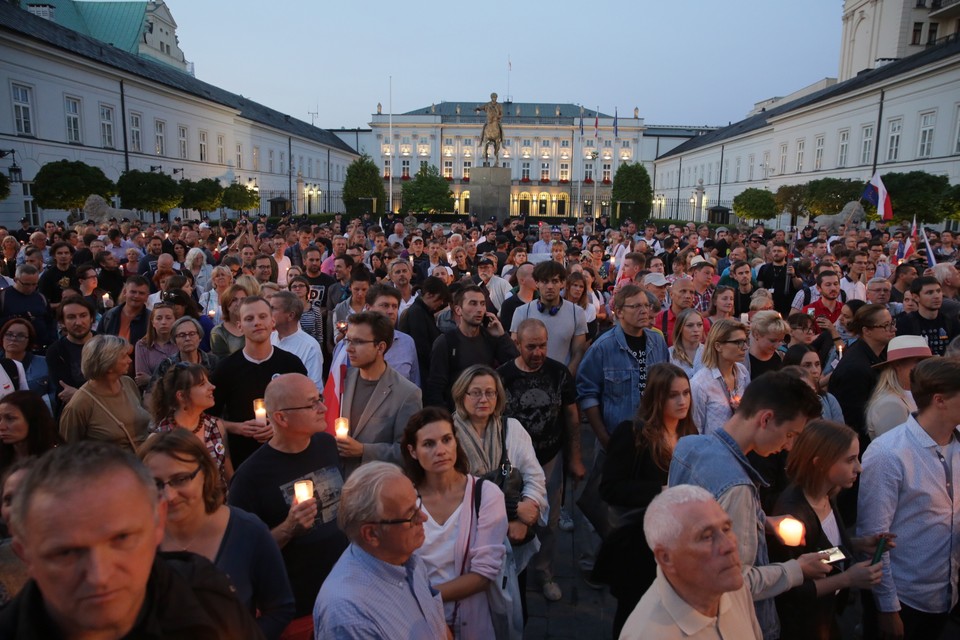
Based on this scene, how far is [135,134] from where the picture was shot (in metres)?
35.9

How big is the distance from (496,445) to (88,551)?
257 cm

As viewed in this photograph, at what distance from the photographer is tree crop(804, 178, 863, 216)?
2725 cm

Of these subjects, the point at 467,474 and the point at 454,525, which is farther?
the point at 467,474

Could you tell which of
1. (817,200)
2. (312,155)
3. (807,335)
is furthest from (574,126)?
(807,335)

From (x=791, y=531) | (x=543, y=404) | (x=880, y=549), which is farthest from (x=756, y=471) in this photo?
(x=543, y=404)

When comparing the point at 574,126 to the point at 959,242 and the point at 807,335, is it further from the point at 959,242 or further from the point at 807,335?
the point at 807,335

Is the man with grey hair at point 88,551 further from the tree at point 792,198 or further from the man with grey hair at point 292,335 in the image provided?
the tree at point 792,198

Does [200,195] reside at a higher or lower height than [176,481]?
higher

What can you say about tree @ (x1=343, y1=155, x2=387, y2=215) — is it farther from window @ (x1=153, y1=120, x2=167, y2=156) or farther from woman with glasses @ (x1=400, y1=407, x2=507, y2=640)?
woman with glasses @ (x1=400, y1=407, x2=507, y2=640)

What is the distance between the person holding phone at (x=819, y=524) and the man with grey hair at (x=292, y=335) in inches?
145

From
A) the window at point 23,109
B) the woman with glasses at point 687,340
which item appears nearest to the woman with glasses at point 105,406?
the woman with glasses at point 687,340

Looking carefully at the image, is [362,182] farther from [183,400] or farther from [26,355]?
[183,400]

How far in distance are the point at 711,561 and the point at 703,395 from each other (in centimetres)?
253

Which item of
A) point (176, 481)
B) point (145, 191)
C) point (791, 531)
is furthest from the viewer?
point (145, 191)
